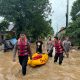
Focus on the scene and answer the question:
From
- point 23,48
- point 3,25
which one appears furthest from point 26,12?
point 23,48

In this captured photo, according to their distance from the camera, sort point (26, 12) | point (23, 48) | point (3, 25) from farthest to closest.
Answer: point (3, 25), point (26, 12), point (23, 48)

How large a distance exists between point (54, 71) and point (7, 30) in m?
45.6

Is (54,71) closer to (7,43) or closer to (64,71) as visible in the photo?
(64,71)

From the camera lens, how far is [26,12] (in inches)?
1766

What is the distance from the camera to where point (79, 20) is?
42219 mm

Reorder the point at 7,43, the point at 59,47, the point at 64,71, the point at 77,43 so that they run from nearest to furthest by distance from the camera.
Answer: the point at 64,71 → the point at 59,47 → the point at 7,43 → the point at 77,43

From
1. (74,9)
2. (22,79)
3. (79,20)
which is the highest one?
(74,9)

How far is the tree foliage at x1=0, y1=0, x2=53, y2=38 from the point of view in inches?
1718

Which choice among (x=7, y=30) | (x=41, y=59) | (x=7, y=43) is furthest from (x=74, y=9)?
(x=41, y=59)

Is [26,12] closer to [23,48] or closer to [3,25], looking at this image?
[3,25]


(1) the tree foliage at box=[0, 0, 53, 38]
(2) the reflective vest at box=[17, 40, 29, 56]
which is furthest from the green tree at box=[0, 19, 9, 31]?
(2) the reflective vest at box=[17, 40, 29, 56]

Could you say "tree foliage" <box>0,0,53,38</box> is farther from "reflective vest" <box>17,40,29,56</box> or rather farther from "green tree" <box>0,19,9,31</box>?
"reflective vest" <box>17,40,29,56</box>

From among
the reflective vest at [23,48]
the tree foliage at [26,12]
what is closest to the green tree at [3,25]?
the tree foliage at [26,12]

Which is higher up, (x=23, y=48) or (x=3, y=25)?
(x=3, y=25)
